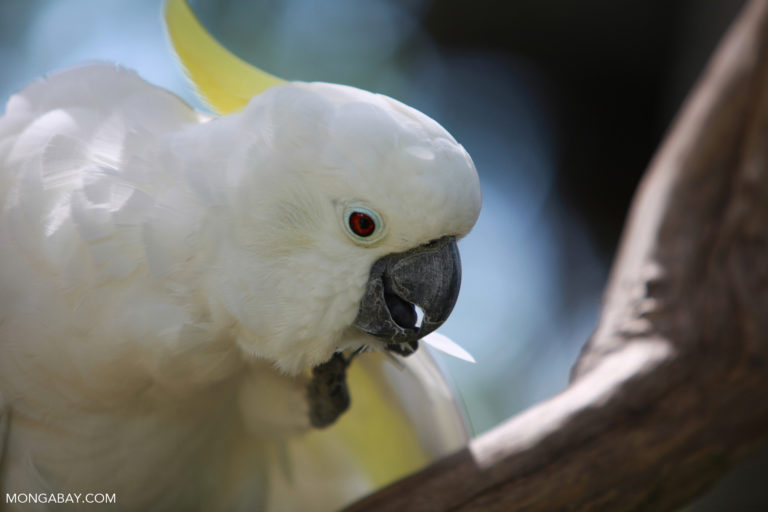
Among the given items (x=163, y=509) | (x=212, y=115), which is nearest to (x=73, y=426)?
(x=163, y=509)

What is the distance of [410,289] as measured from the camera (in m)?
1.63

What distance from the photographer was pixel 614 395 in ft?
5.30

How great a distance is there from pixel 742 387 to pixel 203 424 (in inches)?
59.0

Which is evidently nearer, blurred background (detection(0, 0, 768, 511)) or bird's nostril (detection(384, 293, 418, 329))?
bird's nostril (detection(384, 293, 418, 329))

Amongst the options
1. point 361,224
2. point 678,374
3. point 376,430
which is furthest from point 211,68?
point 678,374

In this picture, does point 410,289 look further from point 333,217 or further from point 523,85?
point 523,85

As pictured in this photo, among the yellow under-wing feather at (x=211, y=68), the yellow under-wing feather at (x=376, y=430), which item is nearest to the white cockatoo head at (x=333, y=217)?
the yellow under-wing feather at (x=211, y=68)

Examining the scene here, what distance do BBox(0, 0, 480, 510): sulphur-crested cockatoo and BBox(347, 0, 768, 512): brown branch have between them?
1.24ft

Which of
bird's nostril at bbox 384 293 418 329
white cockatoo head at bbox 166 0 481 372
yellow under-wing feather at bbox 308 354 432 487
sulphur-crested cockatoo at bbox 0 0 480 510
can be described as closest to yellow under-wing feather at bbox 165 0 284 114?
sulphur-crested cockatoo at bbox 0 0 480 510

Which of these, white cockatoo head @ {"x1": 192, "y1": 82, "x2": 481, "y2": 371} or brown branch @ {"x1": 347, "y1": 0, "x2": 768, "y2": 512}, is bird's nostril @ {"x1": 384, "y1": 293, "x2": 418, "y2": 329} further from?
brown branch @ {"x1": 347, "y1": 0, "x2": 768, "y2": 512}

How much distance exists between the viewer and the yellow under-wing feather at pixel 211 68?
74.0 inches

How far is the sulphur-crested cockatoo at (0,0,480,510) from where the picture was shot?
5.06 ft

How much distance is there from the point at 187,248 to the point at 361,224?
16.3 inches

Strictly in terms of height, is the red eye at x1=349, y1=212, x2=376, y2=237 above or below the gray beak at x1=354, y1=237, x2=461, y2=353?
above
